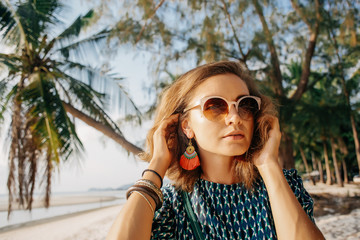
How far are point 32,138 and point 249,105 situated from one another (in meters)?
5.57

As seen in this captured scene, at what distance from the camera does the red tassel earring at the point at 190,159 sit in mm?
1542

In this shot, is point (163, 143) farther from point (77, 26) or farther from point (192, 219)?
point (77, 26)

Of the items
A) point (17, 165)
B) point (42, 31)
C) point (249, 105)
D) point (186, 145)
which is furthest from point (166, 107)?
point (42, 31)

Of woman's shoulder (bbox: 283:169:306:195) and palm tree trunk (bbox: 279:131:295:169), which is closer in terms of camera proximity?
woman's shoulder (bbox: 283:169:306:195)

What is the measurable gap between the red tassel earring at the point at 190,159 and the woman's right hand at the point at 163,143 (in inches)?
3.4

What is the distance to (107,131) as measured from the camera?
5340mm

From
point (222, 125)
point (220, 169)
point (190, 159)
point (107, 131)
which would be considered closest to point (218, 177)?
point (220, 169)

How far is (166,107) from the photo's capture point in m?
1.77

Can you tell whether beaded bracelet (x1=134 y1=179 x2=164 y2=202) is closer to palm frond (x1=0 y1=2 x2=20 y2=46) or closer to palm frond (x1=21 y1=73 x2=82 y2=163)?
palm frond (x1=21 y1=73 x2=82 y2=163)

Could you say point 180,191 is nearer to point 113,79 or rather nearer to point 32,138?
point 32,138

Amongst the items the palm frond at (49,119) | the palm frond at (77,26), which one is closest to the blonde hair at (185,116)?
the palm frond at (49,119)

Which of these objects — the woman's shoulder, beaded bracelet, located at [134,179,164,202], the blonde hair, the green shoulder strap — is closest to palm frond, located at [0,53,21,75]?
the blonde hair

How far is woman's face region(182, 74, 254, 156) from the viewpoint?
138cm

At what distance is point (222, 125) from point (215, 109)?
93mm
